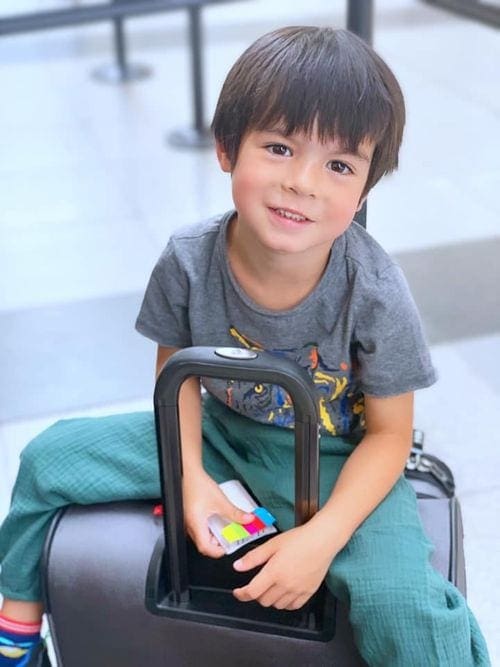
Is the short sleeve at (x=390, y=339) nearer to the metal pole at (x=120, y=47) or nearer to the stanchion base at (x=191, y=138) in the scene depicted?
the stanchion base at (x=191, y=138)

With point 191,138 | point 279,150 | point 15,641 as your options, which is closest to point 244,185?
point 279,150

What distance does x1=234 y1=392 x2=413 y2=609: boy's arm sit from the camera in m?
0.82

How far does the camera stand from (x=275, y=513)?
0.92 meters

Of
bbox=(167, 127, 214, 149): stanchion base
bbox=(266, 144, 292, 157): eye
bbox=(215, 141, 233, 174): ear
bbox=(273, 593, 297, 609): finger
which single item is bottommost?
bbox=(167, 127, 214, 149): stanchion base

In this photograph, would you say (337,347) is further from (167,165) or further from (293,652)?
(167,165)

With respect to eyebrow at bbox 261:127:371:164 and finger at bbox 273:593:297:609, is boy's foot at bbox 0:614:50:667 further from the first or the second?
eyebrow at bbox 261:127:371:164

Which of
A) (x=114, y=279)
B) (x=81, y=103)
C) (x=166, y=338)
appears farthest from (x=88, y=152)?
(x=166, y=338)

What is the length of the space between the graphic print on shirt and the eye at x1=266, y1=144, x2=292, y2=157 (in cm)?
20

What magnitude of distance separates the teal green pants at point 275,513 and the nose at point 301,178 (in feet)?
0.93

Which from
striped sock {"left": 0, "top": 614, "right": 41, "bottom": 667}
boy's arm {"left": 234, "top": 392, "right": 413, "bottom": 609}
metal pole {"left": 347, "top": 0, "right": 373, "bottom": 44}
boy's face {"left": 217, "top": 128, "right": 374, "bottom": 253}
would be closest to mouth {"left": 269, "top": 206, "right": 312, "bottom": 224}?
boy's face {"left": 217, "top": 128, "right": 374, "bottom": 253}

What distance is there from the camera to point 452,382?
5.57 ft

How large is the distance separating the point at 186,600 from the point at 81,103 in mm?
2765

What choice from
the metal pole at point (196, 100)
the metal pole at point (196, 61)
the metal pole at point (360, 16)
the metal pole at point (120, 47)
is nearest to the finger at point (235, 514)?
the metal pole at point (360, 16)

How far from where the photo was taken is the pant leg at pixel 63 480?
3.09 feet
